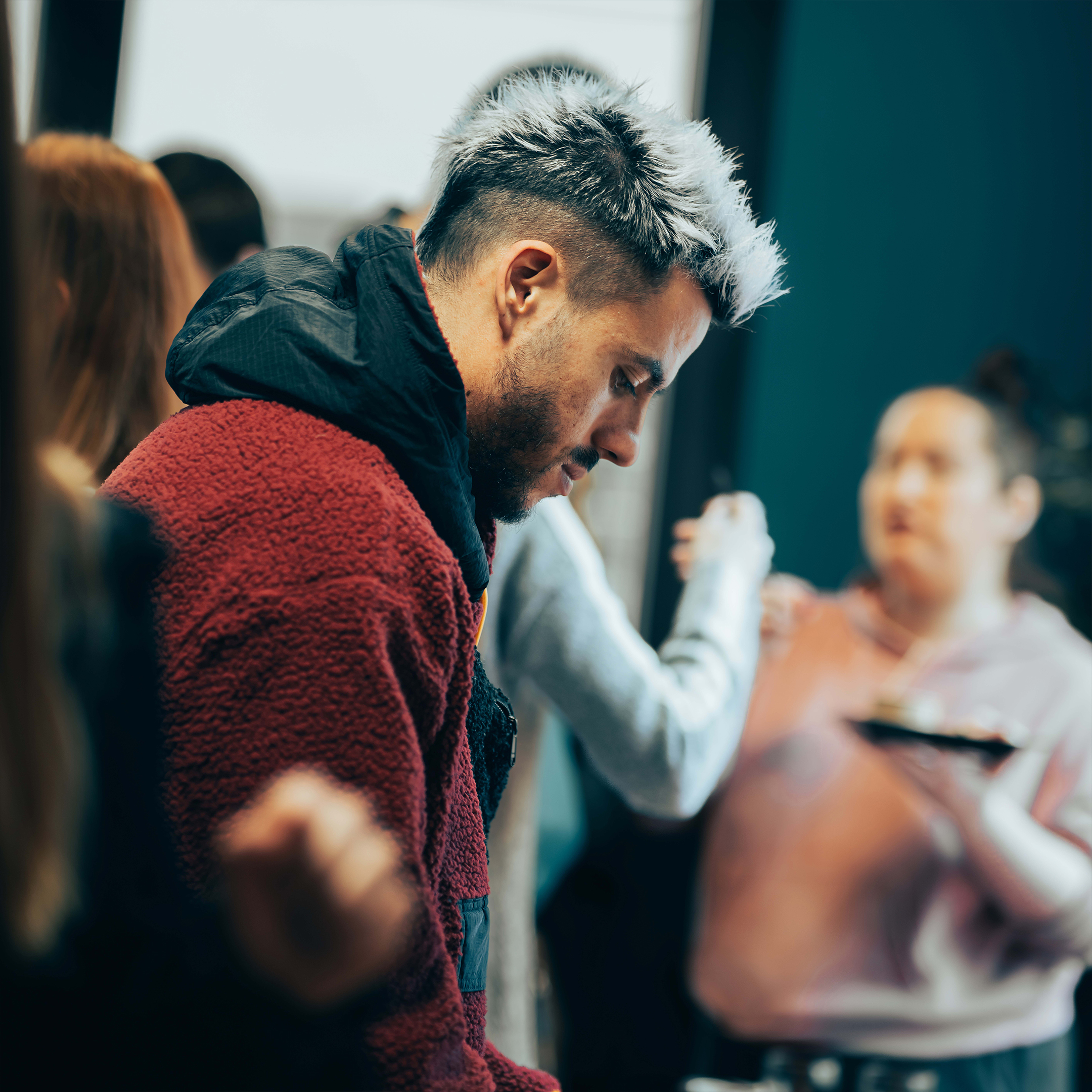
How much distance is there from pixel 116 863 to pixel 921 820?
1479 millimetres

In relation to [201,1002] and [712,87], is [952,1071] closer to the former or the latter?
[201,1002]

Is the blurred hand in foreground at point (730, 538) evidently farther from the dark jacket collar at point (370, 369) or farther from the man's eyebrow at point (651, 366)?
the dark jacket collar at point (370, 369)

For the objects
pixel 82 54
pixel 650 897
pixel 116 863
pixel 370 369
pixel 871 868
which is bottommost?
pixel 650 897

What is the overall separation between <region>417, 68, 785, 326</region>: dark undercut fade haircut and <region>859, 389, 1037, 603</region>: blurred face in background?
3.51 ft

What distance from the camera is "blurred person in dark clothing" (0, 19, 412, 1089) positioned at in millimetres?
385

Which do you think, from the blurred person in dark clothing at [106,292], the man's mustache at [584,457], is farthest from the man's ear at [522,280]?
the blurred person in dark clothing at [106,292]

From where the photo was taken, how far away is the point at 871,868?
1.64 m

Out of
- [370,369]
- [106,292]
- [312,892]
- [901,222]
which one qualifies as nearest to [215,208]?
[106,292]

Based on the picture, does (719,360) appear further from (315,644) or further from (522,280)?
(315,644)

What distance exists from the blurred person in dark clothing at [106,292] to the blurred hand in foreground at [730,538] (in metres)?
0.71

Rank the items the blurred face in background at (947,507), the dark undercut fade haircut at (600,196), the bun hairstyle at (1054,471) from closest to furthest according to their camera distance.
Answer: the dark undercut fade haircut at (600,196) → the blurred face in background at (947,507) → the bun hairstyle at (1054,471)

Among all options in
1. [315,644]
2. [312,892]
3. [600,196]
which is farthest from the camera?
[600,196]

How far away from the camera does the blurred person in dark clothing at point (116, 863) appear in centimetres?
39

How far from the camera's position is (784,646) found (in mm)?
1895
